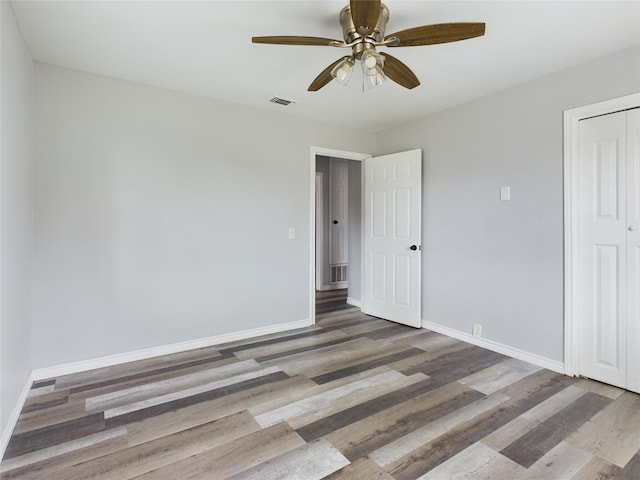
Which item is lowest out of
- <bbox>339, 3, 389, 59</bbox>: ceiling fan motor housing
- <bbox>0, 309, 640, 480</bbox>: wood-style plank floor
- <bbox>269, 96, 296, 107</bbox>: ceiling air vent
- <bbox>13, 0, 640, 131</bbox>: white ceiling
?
<bbox>0, 309, 640, 480</bbox>: wood-style plank floor

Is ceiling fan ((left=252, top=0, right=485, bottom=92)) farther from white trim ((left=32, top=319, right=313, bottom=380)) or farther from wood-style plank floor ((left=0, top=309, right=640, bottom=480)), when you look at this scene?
white trim ((left=32, top=319, right=313, bottom=380))

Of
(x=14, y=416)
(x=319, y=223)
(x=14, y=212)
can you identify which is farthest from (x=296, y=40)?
(x=319, y=223)

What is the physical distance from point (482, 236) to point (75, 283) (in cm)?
353

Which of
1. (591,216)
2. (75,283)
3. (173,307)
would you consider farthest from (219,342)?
(591,216)

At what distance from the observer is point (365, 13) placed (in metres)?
1.59

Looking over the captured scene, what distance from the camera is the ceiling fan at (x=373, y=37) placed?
5.34ft

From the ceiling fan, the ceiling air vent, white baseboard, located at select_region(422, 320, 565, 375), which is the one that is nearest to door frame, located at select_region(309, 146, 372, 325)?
the ceiling air vent

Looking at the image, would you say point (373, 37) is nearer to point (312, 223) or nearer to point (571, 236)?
point (571, 236)

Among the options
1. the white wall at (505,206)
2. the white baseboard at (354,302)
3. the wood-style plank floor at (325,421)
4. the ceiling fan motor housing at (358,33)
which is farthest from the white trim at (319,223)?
the ceiling fan motor housing at (358,33)

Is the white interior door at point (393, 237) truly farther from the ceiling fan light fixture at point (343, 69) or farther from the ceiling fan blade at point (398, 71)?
the ceiling fan light fixture at point (343, 69)

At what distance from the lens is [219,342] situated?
3340mm

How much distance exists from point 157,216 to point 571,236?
3.38 m

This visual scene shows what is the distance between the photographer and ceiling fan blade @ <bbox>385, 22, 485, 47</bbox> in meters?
1.66

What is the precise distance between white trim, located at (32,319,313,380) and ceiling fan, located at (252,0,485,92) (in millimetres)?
2562
